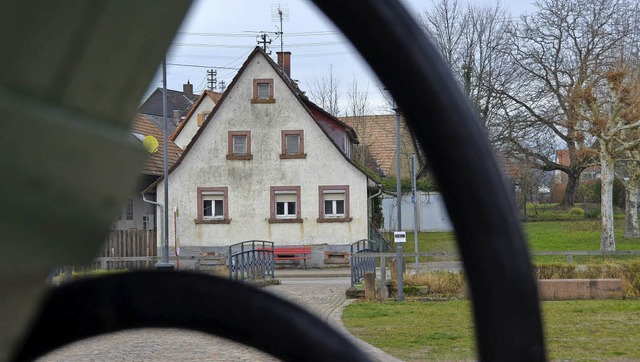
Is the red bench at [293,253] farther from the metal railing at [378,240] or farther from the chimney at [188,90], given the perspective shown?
the chimney at [188,90]

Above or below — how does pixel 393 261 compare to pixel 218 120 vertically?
below

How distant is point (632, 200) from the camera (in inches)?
1073

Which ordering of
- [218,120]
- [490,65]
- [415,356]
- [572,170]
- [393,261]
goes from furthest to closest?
[572,170], [490,65], [218,120], [393,261], [415,356]

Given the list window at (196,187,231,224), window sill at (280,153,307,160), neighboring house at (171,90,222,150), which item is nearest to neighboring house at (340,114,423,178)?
neighboring house at (171,90,222,150)

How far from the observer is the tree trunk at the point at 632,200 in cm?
2716

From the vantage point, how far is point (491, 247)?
28cm

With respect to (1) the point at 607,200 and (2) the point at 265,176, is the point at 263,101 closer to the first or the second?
(2) the point at 265,176

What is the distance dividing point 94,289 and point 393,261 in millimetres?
13589

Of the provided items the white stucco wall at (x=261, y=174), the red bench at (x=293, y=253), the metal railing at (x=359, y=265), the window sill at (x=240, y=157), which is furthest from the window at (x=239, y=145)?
the metal railing at (x=359, y=265)

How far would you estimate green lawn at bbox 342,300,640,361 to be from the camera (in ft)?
25.0

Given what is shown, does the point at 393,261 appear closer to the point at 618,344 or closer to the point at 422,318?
the point at 422,318

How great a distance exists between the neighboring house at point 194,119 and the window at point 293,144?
4.16m

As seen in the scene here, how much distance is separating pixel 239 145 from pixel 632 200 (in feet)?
45.3

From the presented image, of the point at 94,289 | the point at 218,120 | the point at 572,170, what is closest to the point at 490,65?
the point at 218,120
